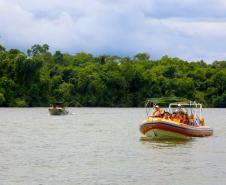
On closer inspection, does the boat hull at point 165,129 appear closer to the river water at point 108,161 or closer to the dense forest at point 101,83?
the river water at point 108,161

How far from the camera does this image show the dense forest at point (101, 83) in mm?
135625

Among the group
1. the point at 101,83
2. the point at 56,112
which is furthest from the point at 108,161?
the point at 101,83

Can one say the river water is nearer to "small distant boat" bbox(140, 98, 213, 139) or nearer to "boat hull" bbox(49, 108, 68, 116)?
"small distant boat" bbox(140, 98, 213, 139)

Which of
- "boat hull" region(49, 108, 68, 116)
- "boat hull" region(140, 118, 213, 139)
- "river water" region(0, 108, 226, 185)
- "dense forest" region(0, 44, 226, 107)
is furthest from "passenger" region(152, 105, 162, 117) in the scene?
"dense forest" region(0, 44, 226, 107)

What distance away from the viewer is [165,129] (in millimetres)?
45781

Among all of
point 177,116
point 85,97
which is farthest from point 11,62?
point 177,116

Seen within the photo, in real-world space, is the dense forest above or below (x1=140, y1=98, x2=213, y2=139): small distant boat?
above

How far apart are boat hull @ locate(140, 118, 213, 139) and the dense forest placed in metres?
84.5

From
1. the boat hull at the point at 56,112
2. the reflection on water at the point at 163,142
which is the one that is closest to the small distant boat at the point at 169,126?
the reflection on water at the point at 163,142

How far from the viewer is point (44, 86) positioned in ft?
453

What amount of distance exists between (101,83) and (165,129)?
335 feet

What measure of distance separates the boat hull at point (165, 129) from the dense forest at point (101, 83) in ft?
277

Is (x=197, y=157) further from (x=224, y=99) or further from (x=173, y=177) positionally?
(x=224, y=99)

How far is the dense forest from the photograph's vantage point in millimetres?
135625
